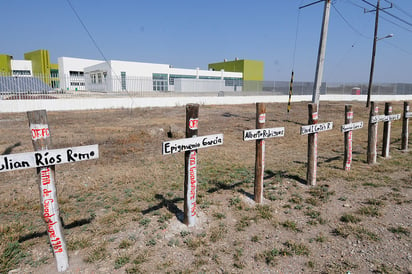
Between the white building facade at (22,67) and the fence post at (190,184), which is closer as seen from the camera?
the fence post at (190,184)

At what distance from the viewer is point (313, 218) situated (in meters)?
3.70

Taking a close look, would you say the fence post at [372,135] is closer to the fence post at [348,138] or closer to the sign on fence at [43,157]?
the fence post at [348,138]

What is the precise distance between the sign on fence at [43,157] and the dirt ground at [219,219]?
1106mm

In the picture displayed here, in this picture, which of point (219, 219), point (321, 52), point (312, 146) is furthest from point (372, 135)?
point (321, 52)

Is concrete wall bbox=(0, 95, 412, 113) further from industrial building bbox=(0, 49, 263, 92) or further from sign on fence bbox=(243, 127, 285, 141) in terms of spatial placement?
sign on fence bbox=(243, 127, 285, 141)

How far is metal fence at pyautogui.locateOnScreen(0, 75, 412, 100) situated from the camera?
55.5 ft

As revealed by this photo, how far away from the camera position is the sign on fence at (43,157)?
231 centimetres

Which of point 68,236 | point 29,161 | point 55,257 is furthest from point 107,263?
point 29,161

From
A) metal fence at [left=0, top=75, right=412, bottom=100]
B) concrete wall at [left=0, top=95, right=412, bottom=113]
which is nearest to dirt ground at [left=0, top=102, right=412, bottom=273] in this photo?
metal fence at [left=0, top=75, right=412, bottom=100]

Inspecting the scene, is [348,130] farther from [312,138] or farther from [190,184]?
[190,184]

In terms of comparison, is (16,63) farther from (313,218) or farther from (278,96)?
(313,218)

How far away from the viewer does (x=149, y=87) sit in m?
21.3

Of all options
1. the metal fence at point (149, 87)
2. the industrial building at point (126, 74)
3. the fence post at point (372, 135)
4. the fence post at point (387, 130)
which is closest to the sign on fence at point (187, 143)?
the fence post at point (372, 135)

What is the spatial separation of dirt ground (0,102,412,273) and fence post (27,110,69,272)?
0.20 meters
